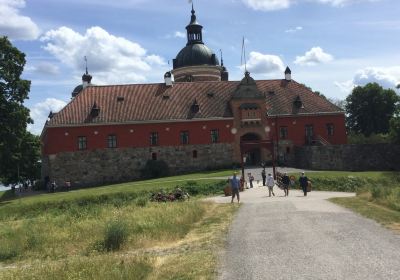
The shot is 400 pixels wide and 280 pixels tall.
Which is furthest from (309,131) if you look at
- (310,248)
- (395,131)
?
(310,248)

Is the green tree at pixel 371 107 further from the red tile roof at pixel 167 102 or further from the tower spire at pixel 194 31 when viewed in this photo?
the tower spire at pixel 194 31

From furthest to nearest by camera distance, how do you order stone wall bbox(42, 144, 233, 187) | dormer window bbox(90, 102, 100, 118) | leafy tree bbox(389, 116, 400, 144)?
1. dormer window bbox(90, 102, 100, 118)
2. stone wall bbox(42, 144, 233, 187)
3. leafy tree bbox(389, 116, 400, 144)

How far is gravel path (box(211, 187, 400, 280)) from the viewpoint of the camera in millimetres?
10594

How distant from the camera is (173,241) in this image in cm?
1683

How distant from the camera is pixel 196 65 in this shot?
65.3 metres

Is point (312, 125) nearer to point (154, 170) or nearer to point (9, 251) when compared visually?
point (154, 170)

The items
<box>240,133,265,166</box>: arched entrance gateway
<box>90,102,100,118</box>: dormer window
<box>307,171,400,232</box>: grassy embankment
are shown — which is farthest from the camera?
<box>240,133,265,166</box>: arched entrance gateway

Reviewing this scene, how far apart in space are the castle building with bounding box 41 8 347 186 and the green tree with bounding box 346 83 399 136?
58.6ft

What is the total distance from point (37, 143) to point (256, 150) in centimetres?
2386

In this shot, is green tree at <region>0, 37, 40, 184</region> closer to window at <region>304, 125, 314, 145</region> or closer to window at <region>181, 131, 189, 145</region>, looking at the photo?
window at <region>181, 131, 189, 145</region>

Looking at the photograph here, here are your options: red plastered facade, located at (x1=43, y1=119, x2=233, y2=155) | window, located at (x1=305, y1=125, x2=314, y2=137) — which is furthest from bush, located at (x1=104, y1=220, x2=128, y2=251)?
window, located at (x1=305, y1=125, x2=314, y2=137)

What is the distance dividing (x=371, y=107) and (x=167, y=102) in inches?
1343

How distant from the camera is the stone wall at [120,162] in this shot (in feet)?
166

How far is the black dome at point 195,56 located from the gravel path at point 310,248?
47130mm
